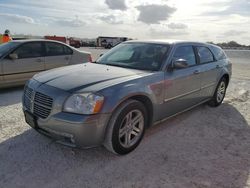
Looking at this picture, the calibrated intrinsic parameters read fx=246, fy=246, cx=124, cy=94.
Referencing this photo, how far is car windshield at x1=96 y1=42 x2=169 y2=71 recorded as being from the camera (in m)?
3.93

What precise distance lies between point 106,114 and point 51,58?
16.1 feet

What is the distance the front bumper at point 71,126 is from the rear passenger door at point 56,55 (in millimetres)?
4341

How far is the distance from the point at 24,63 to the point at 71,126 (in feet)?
14.8

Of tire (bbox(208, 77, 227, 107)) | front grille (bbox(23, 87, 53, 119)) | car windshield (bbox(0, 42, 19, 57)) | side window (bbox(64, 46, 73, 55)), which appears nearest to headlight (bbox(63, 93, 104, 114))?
front grille (bbox(23, 87, 53, 119))

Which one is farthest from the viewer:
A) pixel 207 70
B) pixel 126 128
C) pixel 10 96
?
pixel 10 96

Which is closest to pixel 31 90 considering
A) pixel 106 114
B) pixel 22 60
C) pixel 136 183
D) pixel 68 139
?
pixel 68 139

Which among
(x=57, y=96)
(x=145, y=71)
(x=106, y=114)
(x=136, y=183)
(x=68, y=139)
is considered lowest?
(x=136, y=183)

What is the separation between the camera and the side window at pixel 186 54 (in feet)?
13.8

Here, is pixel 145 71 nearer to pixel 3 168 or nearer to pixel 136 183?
pixel 136 183

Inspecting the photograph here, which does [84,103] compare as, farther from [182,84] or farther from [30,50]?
[30,50]

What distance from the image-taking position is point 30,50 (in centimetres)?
688

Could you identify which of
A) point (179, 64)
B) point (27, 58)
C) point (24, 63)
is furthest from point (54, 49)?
point (179, 64)

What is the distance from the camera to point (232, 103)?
6094mm

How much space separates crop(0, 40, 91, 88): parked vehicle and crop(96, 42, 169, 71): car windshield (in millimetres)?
3023
